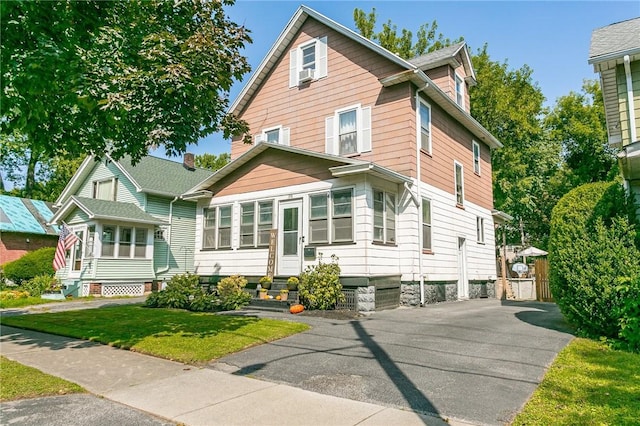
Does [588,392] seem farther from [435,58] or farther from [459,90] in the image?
[459,90]

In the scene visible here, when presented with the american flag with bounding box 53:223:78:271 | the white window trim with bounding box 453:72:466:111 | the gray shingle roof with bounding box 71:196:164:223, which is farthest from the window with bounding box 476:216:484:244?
the american flag with bounding box 53:223:78:271

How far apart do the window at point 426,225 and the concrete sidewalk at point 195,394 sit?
9.45m

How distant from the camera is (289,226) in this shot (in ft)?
44.0

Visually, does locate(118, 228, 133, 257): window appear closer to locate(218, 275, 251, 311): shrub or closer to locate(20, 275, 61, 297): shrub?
locate(20, 275, 61, 297): shrub

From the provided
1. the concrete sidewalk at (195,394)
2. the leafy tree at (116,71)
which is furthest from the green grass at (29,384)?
the leafy tree at (116,71)

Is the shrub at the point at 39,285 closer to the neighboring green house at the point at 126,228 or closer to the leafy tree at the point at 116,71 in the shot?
the neighboring green house at the point at 126,228

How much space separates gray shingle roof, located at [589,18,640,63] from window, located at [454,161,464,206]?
6348mm

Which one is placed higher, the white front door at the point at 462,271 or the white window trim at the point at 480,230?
the white window trim at the point at 480,230

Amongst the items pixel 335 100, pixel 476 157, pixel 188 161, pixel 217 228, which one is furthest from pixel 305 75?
pixel 188 161

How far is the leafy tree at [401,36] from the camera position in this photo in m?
28.4

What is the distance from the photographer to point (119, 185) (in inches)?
910

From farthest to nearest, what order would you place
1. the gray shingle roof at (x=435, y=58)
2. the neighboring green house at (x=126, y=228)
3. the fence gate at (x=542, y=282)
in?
the neighboring green house at (x=126, y=228), the gray shingle roof at (x=435, y=58), the fence gate at (x=542, y=282)

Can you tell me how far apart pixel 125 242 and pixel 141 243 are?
0.83 metres

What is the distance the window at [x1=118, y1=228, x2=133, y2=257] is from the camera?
20344 mm
